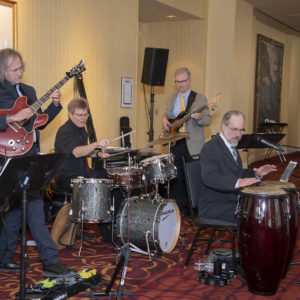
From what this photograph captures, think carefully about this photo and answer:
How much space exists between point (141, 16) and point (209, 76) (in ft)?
5.29

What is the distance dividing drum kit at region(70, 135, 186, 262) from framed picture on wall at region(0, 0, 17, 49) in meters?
1.72

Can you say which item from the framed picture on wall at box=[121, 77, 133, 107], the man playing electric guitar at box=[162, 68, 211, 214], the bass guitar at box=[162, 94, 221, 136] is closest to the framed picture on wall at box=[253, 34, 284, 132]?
the framed picture on wall at box=[121, 77, 133, 107]

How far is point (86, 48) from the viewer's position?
19.3ft

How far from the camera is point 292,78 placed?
14.6 meters

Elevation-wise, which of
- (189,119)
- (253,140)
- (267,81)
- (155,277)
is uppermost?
(267,81)

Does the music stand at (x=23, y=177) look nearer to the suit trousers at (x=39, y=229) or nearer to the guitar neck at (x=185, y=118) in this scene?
the suit trousers at (x=39, y=229)

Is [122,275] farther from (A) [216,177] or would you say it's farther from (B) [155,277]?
(A) [216,177]

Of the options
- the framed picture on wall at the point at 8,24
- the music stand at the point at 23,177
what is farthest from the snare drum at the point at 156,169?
the framed picture on wall at the point at 8,24

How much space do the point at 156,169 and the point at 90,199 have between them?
66cm

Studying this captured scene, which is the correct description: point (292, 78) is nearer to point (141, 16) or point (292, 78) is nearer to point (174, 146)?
point (141, 16)

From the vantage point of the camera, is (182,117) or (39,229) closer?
(39,229)

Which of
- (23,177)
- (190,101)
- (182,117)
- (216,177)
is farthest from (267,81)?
(23,177)

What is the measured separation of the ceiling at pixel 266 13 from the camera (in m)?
7.51

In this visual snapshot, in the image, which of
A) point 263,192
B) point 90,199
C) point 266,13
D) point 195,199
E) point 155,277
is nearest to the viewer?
point 263,192
